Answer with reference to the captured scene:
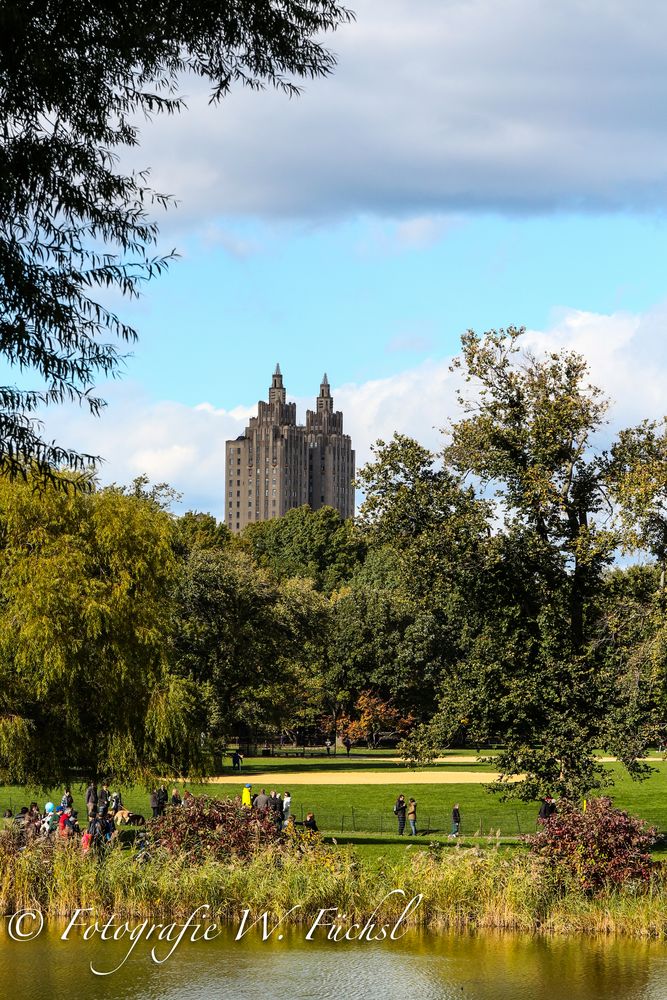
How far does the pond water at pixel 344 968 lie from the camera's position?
18.0 m

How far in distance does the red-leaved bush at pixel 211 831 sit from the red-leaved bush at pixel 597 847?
532 centimetres

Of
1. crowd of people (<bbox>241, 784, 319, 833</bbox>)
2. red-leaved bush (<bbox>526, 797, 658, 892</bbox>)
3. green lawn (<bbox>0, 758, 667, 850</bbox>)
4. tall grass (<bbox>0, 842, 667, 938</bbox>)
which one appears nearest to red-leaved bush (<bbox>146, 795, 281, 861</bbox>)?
tall grass (<bbox>0, 842, 667, 938</bbox>)

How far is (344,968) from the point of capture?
19484 millimetres

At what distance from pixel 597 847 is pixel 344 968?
6.10m

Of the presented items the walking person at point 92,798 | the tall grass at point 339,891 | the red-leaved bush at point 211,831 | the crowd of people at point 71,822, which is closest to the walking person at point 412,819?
the crowd of people at point 71,822

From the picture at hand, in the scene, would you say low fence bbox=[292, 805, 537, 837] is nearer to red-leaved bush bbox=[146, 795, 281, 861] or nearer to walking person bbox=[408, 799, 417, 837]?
walking person bbox=[408, 799, 417, 837]

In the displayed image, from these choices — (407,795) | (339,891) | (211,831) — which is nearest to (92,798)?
(211,831)

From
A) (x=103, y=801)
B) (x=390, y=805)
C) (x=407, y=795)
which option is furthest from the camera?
(x=407, y=795)

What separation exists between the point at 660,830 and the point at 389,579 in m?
56.9

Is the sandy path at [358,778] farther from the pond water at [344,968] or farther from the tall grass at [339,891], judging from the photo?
the pond water at [344,968]

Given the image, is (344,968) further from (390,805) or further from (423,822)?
(390,805)

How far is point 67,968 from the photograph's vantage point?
1958 cm

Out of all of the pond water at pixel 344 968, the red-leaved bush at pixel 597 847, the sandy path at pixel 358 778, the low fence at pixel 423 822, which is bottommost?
the pond water at pixel 344 968

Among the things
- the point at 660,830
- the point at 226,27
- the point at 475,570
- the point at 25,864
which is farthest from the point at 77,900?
the point at 660,830
